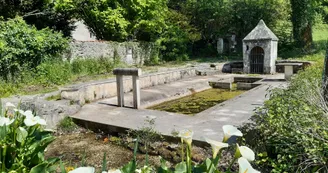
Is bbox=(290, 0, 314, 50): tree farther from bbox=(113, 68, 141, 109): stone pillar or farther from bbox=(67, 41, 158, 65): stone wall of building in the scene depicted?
bbox=(113, 68, 141, 109): stone pillar

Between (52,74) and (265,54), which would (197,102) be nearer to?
(52,74)

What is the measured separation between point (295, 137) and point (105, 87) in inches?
279

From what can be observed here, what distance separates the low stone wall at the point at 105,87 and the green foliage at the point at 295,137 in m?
5.27

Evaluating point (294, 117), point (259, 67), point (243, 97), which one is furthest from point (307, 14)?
point (294, 117)

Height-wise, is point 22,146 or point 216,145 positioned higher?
point 216,145

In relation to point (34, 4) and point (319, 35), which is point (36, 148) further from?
point (319, 35)

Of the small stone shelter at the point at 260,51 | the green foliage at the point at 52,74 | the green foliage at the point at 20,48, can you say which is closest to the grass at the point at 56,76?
the green foliage at the point at 52,74

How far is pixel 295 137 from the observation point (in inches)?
127

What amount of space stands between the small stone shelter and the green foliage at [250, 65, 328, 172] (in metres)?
11.5

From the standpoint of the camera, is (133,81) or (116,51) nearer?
(133,81)

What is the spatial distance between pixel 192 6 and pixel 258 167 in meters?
19.8

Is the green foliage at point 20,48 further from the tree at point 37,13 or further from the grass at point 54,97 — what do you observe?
the tree at point 37,13

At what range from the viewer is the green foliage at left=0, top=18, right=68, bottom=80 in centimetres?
948

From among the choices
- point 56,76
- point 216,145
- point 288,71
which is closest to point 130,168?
point 216,145
